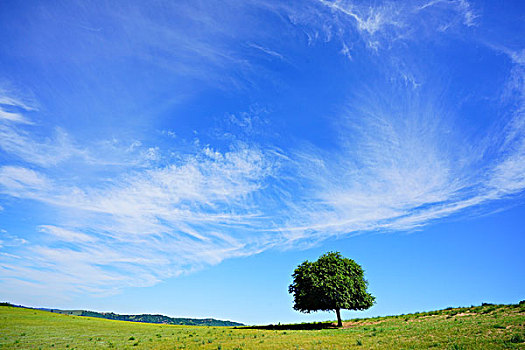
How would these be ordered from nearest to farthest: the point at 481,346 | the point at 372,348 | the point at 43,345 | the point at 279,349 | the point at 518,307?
the point at 481,346 < the point at 372,348 < the point at 279,349 < the point at 43,345 < the point at 518,307

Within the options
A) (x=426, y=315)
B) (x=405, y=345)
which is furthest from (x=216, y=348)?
(x=426, y=315)

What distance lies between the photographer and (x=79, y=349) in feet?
87.7

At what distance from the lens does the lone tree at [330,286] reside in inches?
1906

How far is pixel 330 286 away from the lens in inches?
1891

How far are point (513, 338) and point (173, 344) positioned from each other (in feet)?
91.4

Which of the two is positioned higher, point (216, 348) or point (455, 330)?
point (455, 330)

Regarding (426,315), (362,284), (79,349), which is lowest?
(79,349)

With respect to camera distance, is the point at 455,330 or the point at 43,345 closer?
the point at 455,330

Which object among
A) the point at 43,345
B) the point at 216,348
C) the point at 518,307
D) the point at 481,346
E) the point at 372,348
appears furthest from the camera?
the point at 518,307

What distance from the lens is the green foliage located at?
159ft

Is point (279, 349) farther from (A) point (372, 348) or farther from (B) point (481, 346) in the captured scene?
(B) point (481, 346)

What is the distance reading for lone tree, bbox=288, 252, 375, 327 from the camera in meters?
48.4

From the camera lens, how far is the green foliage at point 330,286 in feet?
159

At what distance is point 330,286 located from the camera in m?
48.0
